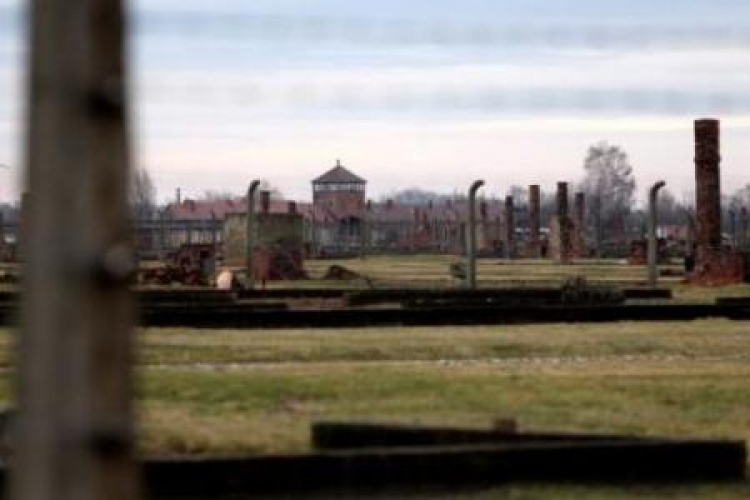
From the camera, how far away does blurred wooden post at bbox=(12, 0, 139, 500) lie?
6.00 feet

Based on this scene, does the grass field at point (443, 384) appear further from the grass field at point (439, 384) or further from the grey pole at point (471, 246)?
the grey pole at point (471, 246)

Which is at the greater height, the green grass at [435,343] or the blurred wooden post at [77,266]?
the blurred wooden post at [77,266]

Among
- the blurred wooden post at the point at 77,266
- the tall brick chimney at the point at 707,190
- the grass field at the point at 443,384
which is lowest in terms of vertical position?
the grass field at the point at 443,384

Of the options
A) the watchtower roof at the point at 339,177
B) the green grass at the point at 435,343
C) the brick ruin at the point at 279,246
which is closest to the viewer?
the green grass at the point at 435,343

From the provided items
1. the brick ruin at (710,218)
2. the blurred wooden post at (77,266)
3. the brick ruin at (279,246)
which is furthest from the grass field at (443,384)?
the brick ruin at (279,246)

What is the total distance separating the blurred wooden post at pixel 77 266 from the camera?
1829mm

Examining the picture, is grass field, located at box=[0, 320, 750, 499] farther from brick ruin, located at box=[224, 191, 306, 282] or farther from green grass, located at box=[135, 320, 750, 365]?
brick ruin, located at box=[224, 191, 306, 282]

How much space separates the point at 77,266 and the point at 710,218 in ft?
99.2

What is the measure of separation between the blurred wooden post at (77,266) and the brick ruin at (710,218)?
29.6 m

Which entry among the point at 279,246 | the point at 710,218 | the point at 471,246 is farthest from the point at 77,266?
the point at 279,246

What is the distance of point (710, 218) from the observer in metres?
31.2

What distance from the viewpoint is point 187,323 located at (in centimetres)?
1712

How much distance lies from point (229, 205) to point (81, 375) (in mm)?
91817

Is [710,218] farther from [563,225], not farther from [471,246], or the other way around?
[563,225]
